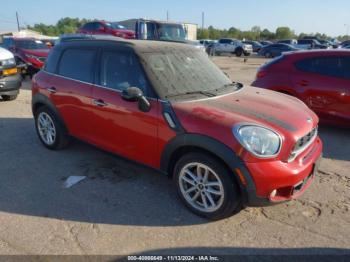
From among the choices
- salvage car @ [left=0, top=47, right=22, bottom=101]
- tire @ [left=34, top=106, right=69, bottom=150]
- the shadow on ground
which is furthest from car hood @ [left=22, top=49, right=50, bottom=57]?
the shadow on ground

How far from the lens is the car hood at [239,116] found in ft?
10.7

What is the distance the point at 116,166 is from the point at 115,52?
1.53 meters

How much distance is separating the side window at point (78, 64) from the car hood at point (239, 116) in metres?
1.51

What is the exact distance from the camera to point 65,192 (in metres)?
4.05

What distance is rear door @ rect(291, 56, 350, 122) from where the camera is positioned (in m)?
6.09

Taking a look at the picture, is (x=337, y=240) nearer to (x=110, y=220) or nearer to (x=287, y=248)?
(x=287, y=248)

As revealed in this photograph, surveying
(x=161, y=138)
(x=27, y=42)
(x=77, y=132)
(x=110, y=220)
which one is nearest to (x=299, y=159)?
(x=161, y=138)

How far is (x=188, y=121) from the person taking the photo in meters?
3.41

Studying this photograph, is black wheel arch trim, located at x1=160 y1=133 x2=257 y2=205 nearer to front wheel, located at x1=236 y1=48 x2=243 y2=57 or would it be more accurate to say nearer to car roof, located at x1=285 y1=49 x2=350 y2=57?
car roof, located at x1=285 y1=49 x2=350 y2=57

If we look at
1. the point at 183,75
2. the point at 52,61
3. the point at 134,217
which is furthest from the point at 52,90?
the point at 134,217

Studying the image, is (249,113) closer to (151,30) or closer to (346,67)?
(346,67)

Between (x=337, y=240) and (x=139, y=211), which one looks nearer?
(x=337, y=240)

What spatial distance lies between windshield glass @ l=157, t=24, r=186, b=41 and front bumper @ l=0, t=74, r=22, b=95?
7.39 metres

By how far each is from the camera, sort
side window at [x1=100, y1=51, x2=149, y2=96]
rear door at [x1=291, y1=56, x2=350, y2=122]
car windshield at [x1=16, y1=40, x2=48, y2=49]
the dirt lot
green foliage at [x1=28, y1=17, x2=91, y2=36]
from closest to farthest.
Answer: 1. the dirt lot
2. side window at [x1=100, y1=51, x2=149, y2=96]
3. rear door at [x1=291, y1=56, x2=350, y2=122]
4. car windshield at [x1=16, y1=40, x2=48, y2=49]
5. green foliage at [x1=28, y1=17, x2=91, y2=36]
